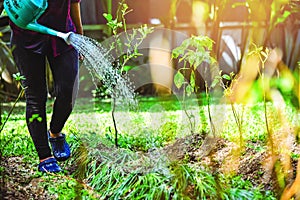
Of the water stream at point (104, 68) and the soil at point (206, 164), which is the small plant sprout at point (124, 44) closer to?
the water stream at point (104, 68)

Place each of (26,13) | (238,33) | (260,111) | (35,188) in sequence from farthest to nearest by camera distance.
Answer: (238,33) < (260,111) < (35,188) < (26,13)

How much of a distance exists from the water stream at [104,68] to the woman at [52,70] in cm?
3

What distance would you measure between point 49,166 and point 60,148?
3.1 inches

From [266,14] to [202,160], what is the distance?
0.80m

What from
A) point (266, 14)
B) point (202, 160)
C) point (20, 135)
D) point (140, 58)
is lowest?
point (202, 160)

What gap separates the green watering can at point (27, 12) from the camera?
4.64 ft

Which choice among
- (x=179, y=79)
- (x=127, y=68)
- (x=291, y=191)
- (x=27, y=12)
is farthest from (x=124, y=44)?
(x=291, y=191)

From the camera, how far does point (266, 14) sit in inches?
83.1

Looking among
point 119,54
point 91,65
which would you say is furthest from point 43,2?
point 119,54

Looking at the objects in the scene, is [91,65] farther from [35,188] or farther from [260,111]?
[260,111]

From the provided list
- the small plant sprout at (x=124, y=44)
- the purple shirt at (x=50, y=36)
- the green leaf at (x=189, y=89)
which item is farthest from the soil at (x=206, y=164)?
the purple shirt at (x=50, y=36)

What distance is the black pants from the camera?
1520mm

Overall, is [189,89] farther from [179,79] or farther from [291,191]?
[291,191]

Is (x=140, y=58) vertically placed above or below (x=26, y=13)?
below
